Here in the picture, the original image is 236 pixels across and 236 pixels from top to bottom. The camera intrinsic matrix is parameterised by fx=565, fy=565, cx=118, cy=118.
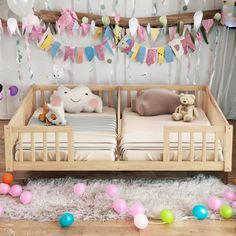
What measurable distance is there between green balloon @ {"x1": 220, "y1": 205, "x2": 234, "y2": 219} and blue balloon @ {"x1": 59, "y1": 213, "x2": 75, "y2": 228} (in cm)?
81

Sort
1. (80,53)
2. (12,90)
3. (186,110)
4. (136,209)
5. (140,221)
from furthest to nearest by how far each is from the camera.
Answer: (12,90)
(80,53)
(186,110)
(136,209)
(140,221)

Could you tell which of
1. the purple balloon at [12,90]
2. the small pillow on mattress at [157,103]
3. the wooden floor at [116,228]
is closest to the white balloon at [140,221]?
the wooden floor at [116,228]

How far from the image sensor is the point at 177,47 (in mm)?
4484

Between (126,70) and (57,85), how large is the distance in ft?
1.89

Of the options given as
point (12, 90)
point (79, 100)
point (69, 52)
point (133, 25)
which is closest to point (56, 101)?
point (79, 100)

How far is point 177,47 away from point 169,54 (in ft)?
0.27

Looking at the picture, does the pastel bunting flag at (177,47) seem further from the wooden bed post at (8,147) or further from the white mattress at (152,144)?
the wooden bed post at (8,147)

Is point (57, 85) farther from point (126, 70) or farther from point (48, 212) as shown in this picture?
point (48, 212)

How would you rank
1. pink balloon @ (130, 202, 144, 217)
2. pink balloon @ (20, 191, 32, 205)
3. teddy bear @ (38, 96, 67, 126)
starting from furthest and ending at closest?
teddy bear @ (38, 96, 67, 126) < pink balloon @ (20, 191, 32, 205) < pink balloon @ (130, 202, 144, 217)

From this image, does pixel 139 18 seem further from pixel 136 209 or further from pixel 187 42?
pixel 136 209

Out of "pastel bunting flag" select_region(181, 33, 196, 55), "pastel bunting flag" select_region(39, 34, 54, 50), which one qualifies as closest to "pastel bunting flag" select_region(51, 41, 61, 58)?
"pastel bunting flag" select_region(39, 34, 54, 50)

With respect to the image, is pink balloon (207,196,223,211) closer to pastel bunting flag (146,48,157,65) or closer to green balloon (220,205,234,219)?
green balloon (220,205,234,219)

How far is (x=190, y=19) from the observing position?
14.5 ft

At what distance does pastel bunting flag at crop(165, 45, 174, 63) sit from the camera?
4.49 m
